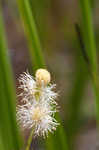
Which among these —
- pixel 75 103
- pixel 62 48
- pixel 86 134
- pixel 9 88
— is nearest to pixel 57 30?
pixel 62 48

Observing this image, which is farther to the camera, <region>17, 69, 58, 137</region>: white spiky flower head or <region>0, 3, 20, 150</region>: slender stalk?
<region>0, 3, 20, 150</region>: slender stalk

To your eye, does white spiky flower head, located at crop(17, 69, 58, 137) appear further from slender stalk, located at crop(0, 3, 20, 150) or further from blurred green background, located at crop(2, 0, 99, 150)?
blurred green background, located at crop(2, 0, 99, 150)

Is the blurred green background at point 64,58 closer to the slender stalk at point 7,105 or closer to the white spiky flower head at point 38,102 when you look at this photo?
the slender stalk at point 7,105

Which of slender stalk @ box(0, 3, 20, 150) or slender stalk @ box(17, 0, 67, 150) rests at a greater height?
slender stalk @ box(17, 0, 67, 150)

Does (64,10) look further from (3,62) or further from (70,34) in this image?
(3,62)

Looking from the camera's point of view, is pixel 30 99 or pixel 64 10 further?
pixel 64 10

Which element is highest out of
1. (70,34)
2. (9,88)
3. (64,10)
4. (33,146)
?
(64,10)

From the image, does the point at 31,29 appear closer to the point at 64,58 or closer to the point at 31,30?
the point at 31,30

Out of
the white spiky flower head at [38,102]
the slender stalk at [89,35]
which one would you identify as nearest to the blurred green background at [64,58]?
the slender stalk at [89,35]

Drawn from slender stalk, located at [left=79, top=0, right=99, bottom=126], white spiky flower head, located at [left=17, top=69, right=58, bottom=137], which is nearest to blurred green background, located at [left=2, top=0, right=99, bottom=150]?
slender stalk, located at [left=79, top=0, right=99, bottom=126]
